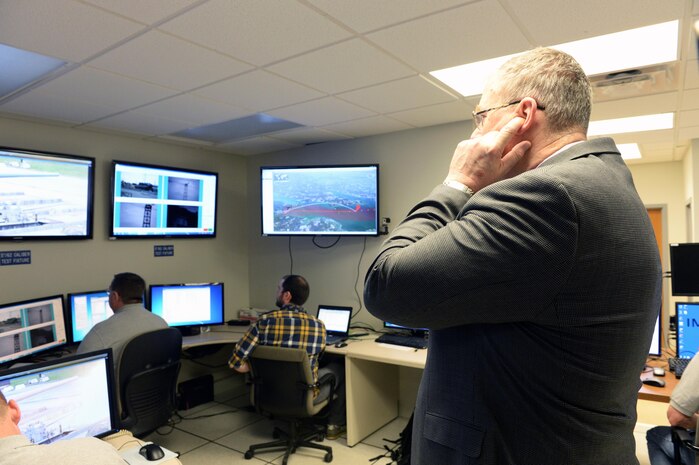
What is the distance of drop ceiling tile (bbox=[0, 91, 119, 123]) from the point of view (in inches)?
113

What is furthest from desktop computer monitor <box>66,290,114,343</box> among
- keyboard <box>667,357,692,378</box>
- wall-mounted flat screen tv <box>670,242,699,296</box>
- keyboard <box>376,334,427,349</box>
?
wall-mounted flat screen tv <box>670,242,699,296</box>

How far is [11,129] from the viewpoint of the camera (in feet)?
10.5

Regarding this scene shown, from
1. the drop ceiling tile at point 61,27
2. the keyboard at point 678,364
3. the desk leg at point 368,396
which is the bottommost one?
the desk leg at point 368,396

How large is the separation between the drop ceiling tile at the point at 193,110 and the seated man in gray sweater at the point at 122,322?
1.14 m

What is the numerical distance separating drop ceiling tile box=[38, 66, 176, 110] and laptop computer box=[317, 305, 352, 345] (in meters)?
2.16

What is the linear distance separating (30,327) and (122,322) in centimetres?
76

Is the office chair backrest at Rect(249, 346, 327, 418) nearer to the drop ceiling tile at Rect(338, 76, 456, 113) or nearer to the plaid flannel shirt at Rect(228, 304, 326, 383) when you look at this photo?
the plaid flannel shirt at Rect(228, 304, 326, 383)

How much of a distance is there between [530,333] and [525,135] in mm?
342

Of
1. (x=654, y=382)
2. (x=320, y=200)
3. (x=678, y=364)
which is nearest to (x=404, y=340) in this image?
(x=320, y=200)

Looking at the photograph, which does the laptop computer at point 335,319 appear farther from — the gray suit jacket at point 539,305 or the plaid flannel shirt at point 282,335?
the gray suit jacket at point 539,305

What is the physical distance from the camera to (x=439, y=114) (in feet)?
11.1

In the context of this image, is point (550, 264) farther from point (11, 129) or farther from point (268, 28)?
point (11, 129)

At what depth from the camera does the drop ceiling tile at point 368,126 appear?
354 cm

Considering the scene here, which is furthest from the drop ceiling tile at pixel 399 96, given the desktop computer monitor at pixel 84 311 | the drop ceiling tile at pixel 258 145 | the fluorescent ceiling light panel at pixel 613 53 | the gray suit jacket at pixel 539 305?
the desktop computer monitor at pixel 84 311
